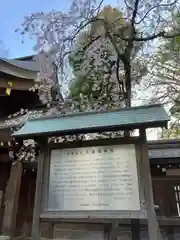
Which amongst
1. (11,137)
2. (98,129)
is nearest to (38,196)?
(98,129)

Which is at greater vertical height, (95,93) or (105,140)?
(95,93)

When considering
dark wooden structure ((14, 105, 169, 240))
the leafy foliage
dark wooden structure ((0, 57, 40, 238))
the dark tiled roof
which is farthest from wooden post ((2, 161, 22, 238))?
the dark tiled roof

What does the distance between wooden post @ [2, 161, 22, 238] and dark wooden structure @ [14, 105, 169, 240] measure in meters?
2.77

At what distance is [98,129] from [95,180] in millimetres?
663

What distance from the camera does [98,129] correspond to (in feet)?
11.2

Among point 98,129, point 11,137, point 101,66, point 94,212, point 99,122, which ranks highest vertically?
point 101,66

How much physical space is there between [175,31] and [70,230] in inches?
312

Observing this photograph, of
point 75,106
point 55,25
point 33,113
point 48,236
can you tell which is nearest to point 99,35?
point 55,25

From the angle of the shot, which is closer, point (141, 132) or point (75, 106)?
point (141, 132)

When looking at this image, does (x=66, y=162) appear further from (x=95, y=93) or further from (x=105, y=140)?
(x=95, y=93)

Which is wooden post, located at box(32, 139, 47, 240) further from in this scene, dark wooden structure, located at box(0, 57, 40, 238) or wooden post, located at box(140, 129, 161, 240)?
dark wooden structure, located at box(0, 57, 40, 238)

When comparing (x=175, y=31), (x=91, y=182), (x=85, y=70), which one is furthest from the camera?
(x=85, y=70)

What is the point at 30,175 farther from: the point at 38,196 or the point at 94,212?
the point at 94,212

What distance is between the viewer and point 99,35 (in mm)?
8781
